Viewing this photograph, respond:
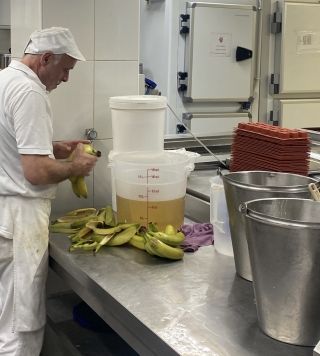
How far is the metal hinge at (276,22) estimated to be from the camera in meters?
3.67

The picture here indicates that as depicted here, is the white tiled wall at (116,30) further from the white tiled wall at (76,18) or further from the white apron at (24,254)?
the white apron at (24,254)

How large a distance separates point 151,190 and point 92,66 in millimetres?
691

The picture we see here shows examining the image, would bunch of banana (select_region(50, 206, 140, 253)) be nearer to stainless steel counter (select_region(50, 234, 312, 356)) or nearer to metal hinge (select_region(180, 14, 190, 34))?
stainless steel counter (select_region(50, 234, 312, 356))

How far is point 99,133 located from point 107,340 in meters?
0.86

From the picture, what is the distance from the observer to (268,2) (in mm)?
3736

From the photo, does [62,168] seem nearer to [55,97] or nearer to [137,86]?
[55,97]

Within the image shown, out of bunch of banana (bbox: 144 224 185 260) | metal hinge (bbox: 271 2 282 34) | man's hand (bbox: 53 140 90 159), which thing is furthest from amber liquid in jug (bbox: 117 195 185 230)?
metal hinge (bbox: 271 2 282 34)

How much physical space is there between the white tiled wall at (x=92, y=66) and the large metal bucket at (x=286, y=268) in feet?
4.18

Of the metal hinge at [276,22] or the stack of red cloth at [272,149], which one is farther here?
the metal hinge at [276,22]

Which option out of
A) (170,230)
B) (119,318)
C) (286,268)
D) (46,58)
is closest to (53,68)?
(46,58)

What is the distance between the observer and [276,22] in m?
3.70

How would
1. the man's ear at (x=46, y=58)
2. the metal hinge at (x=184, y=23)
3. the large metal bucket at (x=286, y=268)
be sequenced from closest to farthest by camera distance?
1. the large metal bucket at (x=286, y=268)
2. the man's ear at (x=46, y=58)
3. the metal hinge at (x=184, y=23)

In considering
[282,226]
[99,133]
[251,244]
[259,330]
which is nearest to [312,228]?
[282,226]

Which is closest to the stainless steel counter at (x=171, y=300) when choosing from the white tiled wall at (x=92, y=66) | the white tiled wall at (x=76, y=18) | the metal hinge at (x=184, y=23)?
the white tiled wall at (x=92, y=66)
